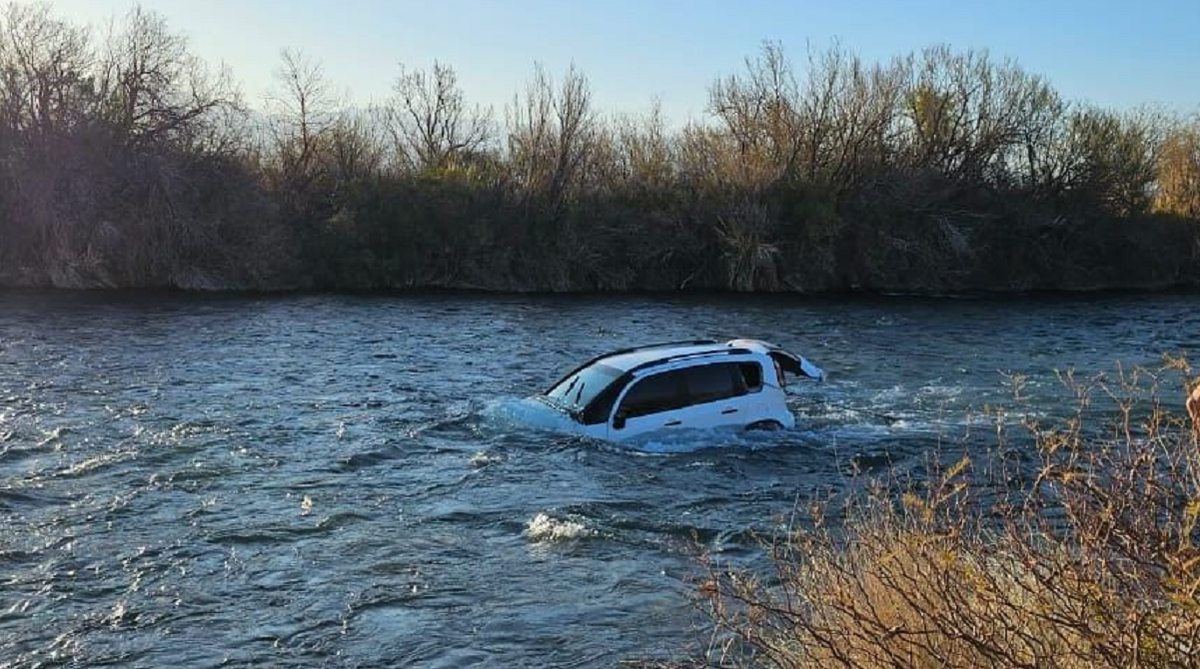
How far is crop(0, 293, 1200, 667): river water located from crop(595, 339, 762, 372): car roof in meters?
1.30

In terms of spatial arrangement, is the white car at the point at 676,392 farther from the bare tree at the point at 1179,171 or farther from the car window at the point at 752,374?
the bare tree at the point at 1179,171

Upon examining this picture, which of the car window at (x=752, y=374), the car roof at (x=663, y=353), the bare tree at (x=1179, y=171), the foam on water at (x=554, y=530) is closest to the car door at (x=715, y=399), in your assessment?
the car window at (x=752, y=374)

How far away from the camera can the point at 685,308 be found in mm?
38500

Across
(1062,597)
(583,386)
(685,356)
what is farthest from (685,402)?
(1062,597)

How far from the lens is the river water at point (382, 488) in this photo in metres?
9.77

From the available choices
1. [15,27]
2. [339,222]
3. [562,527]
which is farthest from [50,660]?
[15,27]

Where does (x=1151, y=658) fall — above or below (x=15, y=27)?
below

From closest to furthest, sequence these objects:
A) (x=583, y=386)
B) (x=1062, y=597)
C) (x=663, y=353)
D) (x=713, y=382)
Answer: (x=1062, y=597) < (x=713, y=382) < (x=583, y=386) < (x=663, y=353)

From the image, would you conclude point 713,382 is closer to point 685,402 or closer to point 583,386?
point 685,402

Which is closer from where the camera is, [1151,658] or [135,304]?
[1151,658]

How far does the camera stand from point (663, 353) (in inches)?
670

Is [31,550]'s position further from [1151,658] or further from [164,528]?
[1151,658]

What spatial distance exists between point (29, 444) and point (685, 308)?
2524 centimetres

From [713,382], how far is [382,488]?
529cm
